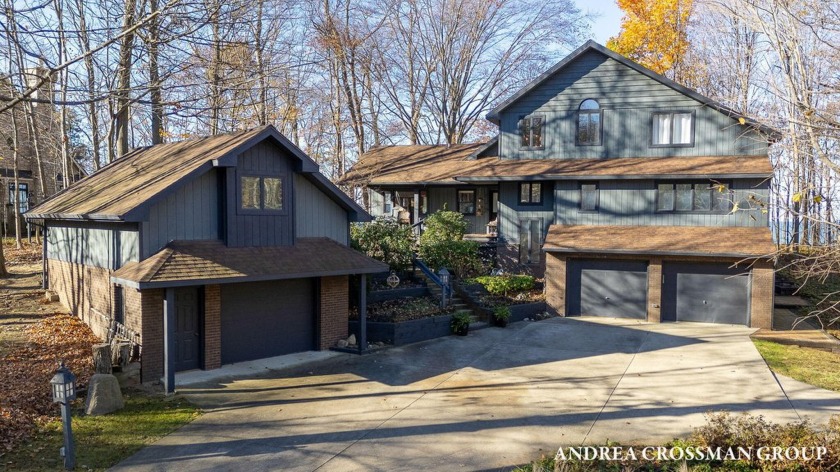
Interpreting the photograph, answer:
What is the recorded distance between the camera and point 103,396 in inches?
448

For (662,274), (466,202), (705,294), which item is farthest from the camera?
(466,202)

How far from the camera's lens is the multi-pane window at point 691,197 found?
22.9m

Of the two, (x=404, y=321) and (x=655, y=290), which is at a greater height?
(x=655, y=290)

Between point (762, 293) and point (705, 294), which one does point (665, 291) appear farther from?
point (762, 293)

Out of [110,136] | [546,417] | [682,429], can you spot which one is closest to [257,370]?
[546,417]

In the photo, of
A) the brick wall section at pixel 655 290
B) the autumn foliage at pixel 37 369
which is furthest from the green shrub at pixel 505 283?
the autumn foliage at pixel 37 369

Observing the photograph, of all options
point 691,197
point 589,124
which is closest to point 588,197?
point 589,124

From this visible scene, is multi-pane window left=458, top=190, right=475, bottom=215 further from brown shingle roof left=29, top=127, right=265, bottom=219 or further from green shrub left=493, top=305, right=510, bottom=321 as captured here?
brown shingle roof left=29, top=127, right=265, bottom=219

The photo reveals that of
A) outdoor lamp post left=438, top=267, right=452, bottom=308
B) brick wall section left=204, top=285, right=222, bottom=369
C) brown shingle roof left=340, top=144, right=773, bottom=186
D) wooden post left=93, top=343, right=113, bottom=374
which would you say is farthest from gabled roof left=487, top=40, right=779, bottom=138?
wooden post left=93, top=343, right=113, bottom=374

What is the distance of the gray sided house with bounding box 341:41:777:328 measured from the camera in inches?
855

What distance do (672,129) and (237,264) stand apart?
18.3m

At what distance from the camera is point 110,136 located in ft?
80.0

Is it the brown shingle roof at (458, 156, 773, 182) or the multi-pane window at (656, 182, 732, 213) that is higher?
the brown shingle roof at (458, 156, 773, 182)

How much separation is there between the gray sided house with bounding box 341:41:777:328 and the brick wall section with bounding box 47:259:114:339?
14.7 meters
